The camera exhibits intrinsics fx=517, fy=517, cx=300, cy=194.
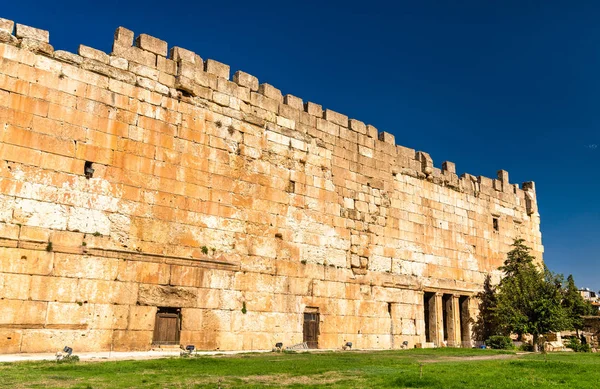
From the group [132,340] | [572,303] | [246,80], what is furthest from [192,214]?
[572,303]

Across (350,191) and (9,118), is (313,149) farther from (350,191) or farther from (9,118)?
(9,118)

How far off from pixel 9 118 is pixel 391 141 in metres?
14.3

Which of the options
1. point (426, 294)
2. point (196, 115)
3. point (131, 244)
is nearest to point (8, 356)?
point (131, 244)

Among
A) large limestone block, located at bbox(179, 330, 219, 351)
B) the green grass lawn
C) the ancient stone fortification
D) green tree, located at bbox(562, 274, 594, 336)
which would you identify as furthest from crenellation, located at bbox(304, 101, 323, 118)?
green tree, located at bbox(562, 274, 594, 336)

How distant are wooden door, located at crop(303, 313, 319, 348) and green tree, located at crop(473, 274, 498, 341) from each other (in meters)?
9.45

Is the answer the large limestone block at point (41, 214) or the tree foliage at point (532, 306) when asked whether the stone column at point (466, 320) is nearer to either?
the tree foliage at point (532, 306)

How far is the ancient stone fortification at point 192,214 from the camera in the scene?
1235 cm

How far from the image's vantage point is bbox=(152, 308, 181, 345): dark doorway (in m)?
13.7

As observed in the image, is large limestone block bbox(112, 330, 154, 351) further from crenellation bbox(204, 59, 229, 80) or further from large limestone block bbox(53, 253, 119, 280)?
crenellation bbox(204, 59, 229, 80)

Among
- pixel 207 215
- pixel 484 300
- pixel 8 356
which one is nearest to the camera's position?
pixel 8 356

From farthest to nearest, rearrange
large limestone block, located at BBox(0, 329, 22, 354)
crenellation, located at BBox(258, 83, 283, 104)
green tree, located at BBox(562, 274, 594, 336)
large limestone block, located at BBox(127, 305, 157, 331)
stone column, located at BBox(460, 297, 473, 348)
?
green tree, located at BBox(562, 274, 594, 336) < stone column, located at BBox(460, 297, 473, 348) < crenellation, located at BBox(258, 83, 283, 104) < large limestone block, located at BBox(127, 305, 157, 331) < large limestone block, located at BBox(0, 329, 22, 354)

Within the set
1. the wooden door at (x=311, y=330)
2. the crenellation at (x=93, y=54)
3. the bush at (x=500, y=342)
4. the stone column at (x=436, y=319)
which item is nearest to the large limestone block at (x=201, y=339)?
the wooden door at (x=311, y=330)

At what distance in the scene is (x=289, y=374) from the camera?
9.97 meters

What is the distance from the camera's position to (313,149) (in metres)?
18.5
